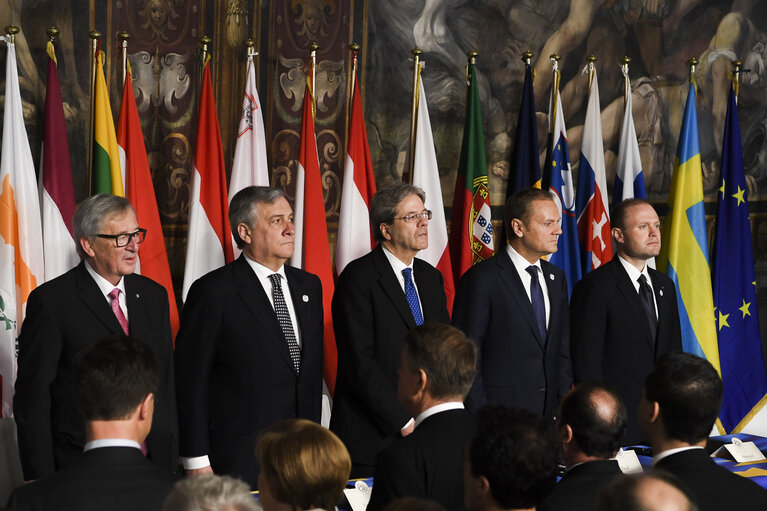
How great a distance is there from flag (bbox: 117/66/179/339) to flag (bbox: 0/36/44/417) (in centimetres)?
57

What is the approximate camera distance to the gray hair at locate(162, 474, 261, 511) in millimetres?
1962

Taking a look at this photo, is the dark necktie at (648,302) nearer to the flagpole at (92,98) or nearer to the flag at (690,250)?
the flag at (690,250)

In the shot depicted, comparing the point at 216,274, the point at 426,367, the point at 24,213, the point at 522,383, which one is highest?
the point at 24,213

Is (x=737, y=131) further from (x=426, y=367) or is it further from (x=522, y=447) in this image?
(x=522, y=447)

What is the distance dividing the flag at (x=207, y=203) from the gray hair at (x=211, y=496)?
12.8 feet

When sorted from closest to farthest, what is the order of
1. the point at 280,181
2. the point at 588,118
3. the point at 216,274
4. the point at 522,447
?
the point at 522,447
the point at 216,274
the point at 280,181
the point at 588,118

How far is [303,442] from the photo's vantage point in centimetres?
245

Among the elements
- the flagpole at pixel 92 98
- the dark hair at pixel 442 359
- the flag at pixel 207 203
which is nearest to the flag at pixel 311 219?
the flag at pixel 207 203

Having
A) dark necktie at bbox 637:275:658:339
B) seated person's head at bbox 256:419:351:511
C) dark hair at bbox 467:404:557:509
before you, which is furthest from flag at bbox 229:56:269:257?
dark hair at bbox 467:404:557:509

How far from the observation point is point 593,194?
7.46m

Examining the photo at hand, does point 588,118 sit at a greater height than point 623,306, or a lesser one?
greater

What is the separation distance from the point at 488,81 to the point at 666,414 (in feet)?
15.7

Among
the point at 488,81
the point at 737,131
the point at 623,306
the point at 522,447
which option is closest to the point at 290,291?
the point at 623,306

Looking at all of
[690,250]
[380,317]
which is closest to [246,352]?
[380,317]
